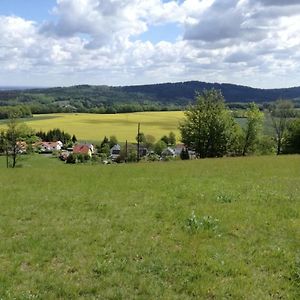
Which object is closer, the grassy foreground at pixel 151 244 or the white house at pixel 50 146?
the grassy foreground at pixel 151 244

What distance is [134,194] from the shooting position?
1900 centimetres

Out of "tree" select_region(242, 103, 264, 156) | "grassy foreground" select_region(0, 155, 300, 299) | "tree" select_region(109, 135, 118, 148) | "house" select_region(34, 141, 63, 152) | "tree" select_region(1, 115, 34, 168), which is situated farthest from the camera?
"house" select_region(34, 141, 63, 152)

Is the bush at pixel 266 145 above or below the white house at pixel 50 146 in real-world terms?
above

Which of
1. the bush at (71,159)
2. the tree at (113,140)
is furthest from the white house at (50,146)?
the bush at (71,159)

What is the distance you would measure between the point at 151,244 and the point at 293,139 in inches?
2436

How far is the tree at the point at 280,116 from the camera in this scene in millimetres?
73625

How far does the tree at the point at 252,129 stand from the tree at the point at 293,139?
189 inches

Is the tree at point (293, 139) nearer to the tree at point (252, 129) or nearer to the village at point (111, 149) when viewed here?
the tree at point (252, 129)

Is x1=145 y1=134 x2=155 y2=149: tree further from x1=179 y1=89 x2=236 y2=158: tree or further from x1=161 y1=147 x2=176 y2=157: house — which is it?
x1=179 y1=89 x2=236 y2=158: tree

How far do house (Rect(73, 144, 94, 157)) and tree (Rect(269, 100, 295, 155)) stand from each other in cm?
4441

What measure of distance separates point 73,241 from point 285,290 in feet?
19.2

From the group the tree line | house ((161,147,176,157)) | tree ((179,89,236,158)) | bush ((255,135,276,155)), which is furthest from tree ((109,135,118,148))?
tree ((179,89,236,158))

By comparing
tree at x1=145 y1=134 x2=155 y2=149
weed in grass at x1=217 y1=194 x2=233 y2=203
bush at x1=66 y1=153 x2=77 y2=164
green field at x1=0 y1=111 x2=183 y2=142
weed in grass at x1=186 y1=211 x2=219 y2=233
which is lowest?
bush at x1=66 y1=153 x2=77 y2=164

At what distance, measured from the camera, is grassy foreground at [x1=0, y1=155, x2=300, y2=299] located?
8797 millimetres
